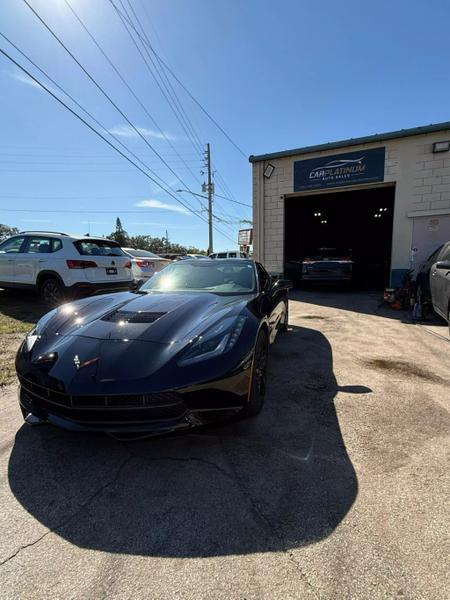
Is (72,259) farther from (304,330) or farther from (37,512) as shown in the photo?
(37,512)

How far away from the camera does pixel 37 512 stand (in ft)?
5.88

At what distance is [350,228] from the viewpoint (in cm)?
2225

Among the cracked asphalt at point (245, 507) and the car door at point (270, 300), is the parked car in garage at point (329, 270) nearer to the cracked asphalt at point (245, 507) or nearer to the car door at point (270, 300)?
the car door at point (270, 300)

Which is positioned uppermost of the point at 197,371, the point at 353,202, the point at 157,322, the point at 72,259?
the point at 353,202

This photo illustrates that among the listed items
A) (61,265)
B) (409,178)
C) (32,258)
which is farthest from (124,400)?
(409,178)

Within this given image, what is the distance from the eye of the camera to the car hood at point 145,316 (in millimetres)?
2418

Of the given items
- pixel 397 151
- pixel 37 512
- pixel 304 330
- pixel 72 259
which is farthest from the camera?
pixel 397 151

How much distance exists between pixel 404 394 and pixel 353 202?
56.7 feet

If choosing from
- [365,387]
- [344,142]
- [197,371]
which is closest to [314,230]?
[344,142]

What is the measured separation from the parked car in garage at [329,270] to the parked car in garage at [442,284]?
4459 millimetres

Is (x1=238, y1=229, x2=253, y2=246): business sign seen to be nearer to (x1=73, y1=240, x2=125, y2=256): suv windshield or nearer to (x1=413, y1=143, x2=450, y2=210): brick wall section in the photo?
(x1=413, y1=143, x2=450, y2=210): brick wall section

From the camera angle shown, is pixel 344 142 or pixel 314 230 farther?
pixel 314 230

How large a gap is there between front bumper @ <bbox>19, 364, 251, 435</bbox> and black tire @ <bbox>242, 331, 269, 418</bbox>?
0.29 metres

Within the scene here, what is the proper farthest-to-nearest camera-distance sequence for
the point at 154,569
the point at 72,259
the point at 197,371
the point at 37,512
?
the point at 72,259 → the point at 197,371 → the point at 37,512 → the point at 154,569
